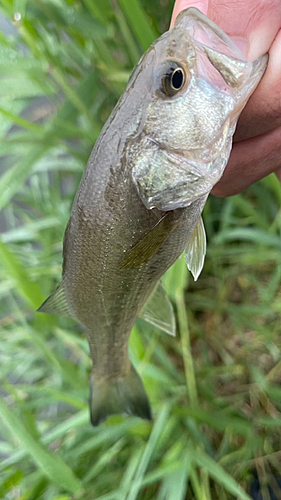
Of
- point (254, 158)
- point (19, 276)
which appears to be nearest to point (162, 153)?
point (254, 158)

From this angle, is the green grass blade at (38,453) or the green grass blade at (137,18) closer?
the green grass blade at (137,18)

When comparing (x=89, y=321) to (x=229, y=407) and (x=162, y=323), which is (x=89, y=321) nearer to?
(x=162, y=323)

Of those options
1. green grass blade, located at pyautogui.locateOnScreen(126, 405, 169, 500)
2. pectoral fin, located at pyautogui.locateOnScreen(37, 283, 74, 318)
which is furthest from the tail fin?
pectoral fin, located at pyautogui.locateOnScreen(37, 283, 74, 318)

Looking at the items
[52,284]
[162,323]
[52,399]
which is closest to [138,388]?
[162,323]

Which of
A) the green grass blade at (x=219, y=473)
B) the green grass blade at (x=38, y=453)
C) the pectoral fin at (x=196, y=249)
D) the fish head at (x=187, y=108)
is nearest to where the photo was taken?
the fish head at (x=187, y=108)

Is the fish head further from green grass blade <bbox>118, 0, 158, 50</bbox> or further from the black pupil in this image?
green grass blade <bbox>118, 0, 158, 50</bbox>

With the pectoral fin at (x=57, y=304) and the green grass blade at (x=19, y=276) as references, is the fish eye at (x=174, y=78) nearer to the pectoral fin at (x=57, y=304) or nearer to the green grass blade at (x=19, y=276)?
the pectoral fin at (x=57, y=304)

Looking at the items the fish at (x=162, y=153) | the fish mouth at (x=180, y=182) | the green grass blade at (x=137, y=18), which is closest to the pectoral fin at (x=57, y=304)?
the fish at (x=162, y=153)
